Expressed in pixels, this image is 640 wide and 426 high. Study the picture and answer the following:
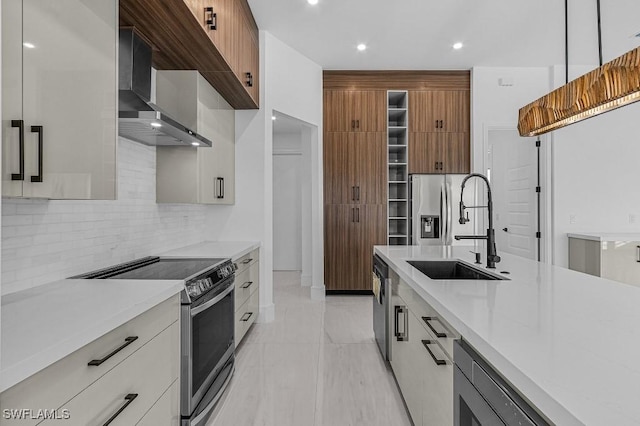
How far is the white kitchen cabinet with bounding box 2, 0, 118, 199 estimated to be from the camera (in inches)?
44.1

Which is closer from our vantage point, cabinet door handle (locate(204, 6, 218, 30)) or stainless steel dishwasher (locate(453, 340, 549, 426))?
stainless steel dishwasher (locate(453, 340, 549, 426))

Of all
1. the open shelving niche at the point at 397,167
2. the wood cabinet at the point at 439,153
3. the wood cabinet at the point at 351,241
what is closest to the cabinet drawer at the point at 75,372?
the wood cabinet at the point at 351,241

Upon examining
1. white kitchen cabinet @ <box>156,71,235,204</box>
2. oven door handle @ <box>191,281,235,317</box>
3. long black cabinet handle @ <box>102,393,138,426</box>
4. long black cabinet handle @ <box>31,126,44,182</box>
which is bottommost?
long black cabinet handle @ <box>102,393,138,426</box>

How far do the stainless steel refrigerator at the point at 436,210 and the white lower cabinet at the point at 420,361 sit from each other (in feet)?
8.86

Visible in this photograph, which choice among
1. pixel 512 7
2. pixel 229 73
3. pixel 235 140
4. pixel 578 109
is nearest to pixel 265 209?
pixel 235 140

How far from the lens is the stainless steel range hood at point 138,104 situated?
1967 mm

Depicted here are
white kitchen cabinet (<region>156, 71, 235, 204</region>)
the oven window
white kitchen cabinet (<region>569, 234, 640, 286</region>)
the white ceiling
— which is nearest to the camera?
the oven window

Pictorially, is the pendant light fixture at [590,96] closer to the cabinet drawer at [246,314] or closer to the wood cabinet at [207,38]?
the wood cabinet at [207,38]

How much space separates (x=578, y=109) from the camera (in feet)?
6.93

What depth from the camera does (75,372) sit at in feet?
3.44

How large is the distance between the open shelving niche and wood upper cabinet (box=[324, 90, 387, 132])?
171 mm

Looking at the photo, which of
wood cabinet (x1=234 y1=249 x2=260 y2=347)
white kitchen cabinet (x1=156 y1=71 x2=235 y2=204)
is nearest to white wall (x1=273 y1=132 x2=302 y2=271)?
wood cabinet (x1=234 y1=249 x2=260 y2=347)

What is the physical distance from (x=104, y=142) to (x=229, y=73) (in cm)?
169

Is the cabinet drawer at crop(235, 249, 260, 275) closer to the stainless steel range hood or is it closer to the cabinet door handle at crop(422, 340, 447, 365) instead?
the stainless steel range hood
